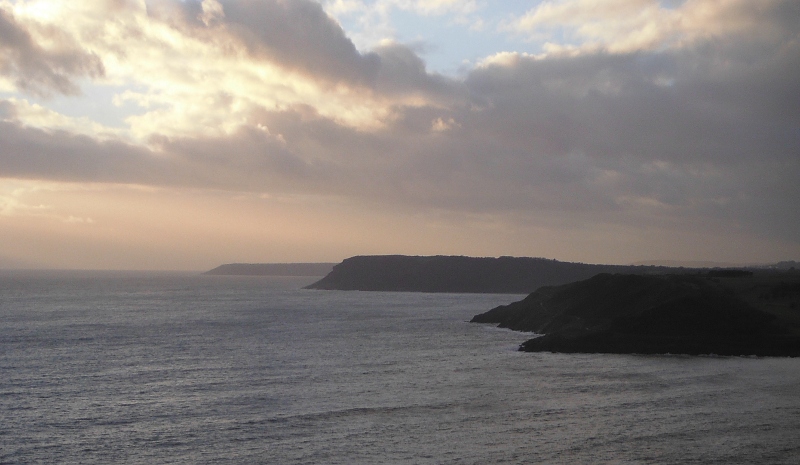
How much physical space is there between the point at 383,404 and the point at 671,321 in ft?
131

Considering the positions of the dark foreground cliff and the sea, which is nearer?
the sea

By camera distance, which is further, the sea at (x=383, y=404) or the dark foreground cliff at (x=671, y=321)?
the dark foreground cliff at (x=671, y=321)

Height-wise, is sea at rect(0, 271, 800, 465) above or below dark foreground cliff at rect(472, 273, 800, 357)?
below

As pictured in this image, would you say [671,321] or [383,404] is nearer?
[383,404]

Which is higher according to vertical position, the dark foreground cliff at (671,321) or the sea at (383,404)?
the dark foreground cliff at (671,321)

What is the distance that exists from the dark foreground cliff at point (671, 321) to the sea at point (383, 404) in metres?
4.10

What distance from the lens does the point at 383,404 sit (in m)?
40.5

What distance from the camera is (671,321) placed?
67.8m

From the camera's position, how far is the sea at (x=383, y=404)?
31.0 metres

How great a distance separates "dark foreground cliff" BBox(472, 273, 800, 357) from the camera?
63.1 meters

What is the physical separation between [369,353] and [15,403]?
31.4 m

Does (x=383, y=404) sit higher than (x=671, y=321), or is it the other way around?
(x=671, y=321)

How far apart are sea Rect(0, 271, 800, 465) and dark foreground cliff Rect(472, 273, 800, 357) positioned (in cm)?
410

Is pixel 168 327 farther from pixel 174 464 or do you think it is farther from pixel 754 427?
pixel 754 427
